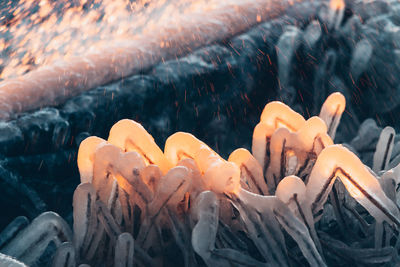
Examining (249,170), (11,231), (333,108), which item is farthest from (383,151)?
(11,231)

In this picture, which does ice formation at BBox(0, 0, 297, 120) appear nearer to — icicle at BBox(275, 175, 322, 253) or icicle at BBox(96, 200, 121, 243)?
icicle at BBox(96, 200, 121, 243)

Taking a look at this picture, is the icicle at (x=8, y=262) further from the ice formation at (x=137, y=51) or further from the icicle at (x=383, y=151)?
the icicle at (x=383, y=151)

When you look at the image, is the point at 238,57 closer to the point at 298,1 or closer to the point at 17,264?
the point at 298,1

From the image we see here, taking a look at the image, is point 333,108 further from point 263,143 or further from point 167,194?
point 167,194

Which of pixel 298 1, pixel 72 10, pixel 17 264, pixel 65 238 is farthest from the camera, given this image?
pixel 298 1

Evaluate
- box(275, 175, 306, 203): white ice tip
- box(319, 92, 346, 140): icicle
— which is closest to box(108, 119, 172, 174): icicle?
box(275, 175, 306, 203): white ice tip

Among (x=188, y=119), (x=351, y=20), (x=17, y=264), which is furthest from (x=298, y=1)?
(x=17, y=264)

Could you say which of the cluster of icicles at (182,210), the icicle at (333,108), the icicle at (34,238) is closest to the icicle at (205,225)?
the cluster of icicles at (182,210)
